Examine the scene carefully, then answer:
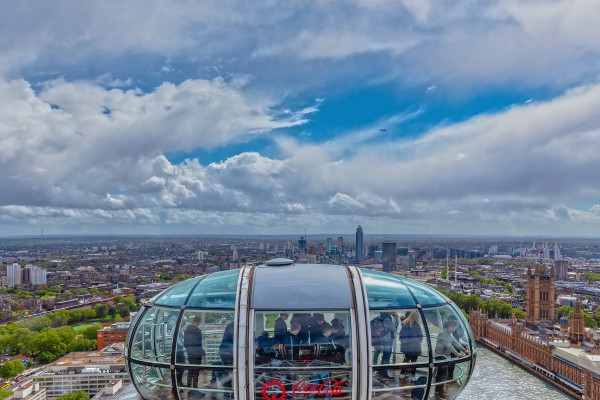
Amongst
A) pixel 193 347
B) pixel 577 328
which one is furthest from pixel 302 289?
pixel 577 328

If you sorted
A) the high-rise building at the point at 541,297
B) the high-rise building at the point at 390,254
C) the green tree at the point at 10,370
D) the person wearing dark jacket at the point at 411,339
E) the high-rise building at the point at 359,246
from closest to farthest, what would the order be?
1. the person wearing dark jacket at the point at 411,339
2. the green tree at the point at 10,370
3. the high-rise building at the point at 541,297
4. the high-rise building at the point at 390,254
5. the high-rise building at the point at 359,246

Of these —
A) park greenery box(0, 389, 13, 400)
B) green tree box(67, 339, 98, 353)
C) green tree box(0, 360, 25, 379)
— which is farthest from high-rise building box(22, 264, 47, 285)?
park greenery box(0, 389, 13, 400)

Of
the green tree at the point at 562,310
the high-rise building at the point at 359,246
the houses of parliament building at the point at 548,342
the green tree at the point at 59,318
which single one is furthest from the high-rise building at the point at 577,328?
the high-rise building at the point at 359,246

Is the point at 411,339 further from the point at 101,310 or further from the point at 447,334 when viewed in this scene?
the point at 101,310

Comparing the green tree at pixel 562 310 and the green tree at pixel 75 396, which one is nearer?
the green tree at pixel 75 396

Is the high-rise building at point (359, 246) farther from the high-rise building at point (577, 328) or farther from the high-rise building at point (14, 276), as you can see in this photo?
the high-rise building at point (577, 328)

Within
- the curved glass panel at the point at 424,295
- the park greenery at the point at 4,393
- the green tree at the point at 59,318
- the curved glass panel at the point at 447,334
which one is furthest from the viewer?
the green tree at the point at 59,318
